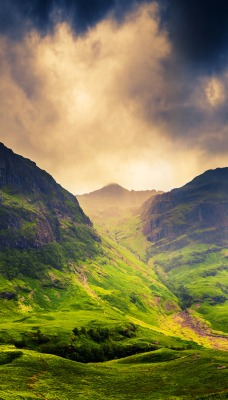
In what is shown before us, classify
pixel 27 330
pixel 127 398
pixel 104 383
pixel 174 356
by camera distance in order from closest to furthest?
pixel 127 398, pixel 104 383, pixel 174 356, pixel 27 330

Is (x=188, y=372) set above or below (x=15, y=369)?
below

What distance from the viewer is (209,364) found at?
116 m

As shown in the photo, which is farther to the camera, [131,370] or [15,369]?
[131,370]

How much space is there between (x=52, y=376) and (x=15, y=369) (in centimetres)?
1357

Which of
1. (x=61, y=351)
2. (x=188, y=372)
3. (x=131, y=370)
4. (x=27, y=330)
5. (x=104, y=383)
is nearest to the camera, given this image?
(x=104, y=383)

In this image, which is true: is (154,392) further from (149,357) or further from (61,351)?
(61,351)

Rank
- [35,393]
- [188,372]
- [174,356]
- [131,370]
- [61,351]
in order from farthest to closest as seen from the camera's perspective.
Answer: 1. [61,351]
2. [174,356]
3. [131,370]
4. [188,372]
5. [35,393]

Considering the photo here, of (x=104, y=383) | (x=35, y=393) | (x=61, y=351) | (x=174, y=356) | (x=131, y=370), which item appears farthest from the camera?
(x=61, y=351)

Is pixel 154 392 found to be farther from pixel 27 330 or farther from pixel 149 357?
pixel 27 330

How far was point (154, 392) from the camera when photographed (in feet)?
296

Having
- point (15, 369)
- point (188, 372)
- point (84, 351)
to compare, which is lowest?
point (84, 351)

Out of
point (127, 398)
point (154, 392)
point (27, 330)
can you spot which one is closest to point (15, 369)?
point (127, 398)

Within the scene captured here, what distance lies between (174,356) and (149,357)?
1411 cm

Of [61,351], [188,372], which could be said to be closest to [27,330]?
[61,351]
